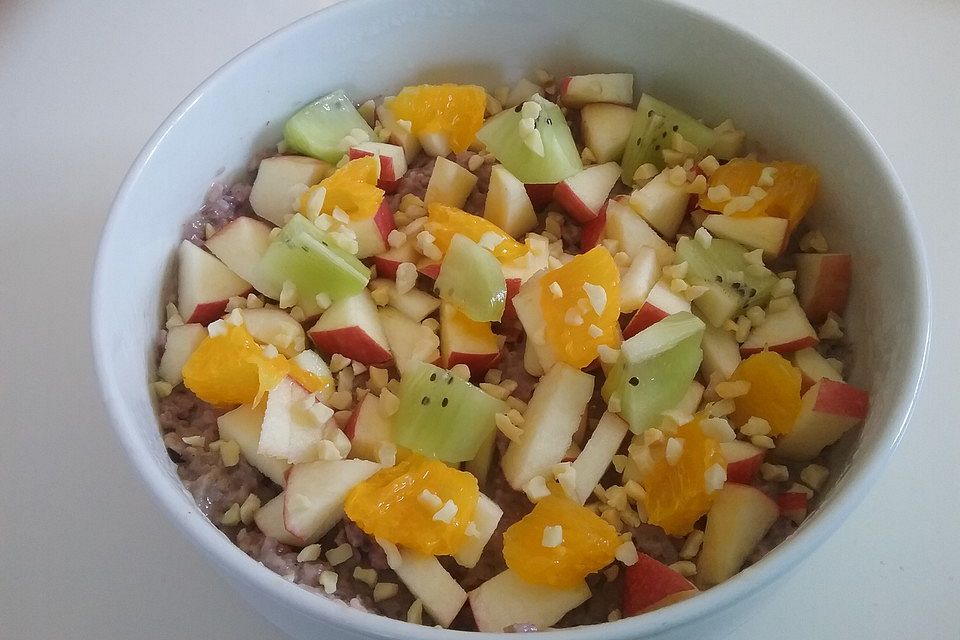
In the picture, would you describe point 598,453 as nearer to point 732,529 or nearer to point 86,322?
point 732,529

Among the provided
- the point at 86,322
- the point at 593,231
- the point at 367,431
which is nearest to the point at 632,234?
the point at 593,231

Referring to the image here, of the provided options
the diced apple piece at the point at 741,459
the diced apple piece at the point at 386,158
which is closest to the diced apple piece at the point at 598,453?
the diced apple piece at the point at 741,459

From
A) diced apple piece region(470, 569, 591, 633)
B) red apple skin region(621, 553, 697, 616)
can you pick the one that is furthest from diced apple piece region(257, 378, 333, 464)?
red apple skin region(621, 553, 697, 616)

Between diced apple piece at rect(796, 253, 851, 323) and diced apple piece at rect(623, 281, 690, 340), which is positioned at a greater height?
diced apple piece at rect(796, 253, 851, 323)

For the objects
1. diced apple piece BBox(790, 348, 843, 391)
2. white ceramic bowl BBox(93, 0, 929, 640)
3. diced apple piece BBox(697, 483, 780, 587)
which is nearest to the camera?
white ceramic bowl BBox(93, 0, 929, 640)

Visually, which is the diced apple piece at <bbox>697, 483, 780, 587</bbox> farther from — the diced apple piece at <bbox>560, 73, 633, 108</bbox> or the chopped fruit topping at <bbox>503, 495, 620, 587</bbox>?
the diced apple piece at <bbox>560, 73, 633, 108</bbox>

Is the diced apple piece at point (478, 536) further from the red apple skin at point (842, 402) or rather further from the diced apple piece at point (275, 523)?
the red apple skin at point (842, 402)
